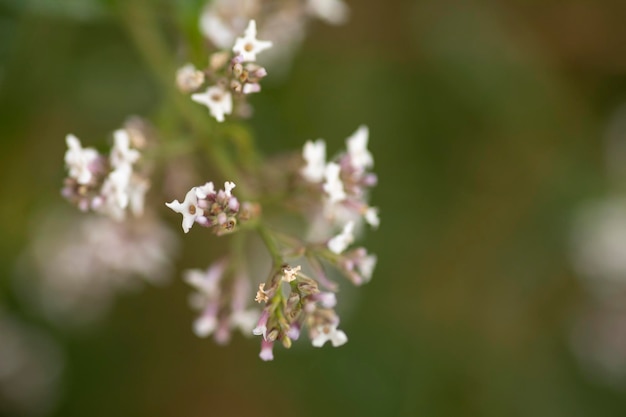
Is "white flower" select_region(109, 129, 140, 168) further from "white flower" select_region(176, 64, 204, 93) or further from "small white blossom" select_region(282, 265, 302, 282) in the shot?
"small white blossom" select_region(282, 265, 302, 282)

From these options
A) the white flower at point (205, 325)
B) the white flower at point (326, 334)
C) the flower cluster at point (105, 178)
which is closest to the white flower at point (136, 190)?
the flower cluster at point (105, 178)

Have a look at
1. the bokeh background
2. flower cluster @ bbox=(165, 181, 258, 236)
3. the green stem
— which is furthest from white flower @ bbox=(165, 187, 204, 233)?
the bokeh background

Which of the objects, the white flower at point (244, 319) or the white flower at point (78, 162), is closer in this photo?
the white flower at point (78, 162)

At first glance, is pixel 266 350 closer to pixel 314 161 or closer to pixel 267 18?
pixel 314 161

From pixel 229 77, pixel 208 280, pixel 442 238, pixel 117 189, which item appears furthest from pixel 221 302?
pixel 442 238

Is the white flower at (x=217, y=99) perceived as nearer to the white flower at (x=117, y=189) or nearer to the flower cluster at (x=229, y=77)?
the flower cluster at (x=229, y=77)
